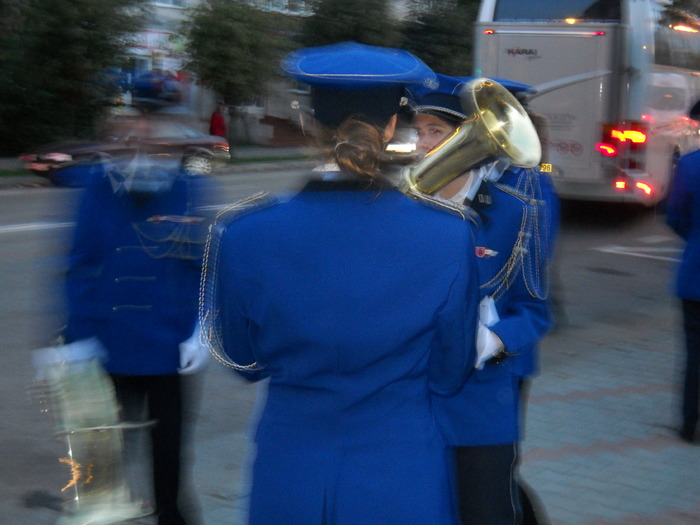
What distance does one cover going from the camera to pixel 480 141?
265 cm

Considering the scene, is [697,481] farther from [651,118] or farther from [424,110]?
[651,118]

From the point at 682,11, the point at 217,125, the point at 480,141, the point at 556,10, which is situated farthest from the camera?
the point at 217,125

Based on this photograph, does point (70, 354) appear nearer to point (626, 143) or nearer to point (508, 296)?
point (508, 296)

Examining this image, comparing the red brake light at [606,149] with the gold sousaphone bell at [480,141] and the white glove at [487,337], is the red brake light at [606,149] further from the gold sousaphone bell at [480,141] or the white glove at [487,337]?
the white glove at [487,337]

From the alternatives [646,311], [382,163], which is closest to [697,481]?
[382,163]

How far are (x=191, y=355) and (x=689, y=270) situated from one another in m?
2.79

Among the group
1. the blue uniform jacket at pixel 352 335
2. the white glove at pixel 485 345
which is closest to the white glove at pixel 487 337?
the white glove at pixel 485 345

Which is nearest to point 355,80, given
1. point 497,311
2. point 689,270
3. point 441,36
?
point 497,311

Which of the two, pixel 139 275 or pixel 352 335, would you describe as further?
pixel 139 275

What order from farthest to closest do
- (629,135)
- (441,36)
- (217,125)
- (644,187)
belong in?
(441,36) → (217,125) → (644,187) → (629,135)

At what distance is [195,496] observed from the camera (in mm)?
4387

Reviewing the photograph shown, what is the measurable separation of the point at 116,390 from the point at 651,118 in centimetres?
1050

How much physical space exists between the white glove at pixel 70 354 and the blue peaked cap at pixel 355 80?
1.64 metres

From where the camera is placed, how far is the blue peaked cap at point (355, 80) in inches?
75.3
